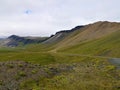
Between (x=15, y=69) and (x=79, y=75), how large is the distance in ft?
31.5

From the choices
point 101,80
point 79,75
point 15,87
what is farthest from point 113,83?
point 15,87

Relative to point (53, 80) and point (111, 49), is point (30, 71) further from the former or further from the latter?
point (111, 49)

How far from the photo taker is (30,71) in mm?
37938

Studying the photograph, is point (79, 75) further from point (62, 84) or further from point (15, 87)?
point (15, 87)

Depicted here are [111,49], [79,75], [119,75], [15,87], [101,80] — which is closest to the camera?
[15,87]

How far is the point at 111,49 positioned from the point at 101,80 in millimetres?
110740

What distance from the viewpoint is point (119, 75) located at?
42031mm

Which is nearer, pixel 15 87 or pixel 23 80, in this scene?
pixel 15 87

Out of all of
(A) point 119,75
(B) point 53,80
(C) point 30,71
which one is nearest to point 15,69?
(C) point 30,71

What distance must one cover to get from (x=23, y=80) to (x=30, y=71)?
13.4ft

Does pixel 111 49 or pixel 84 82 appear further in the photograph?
pixel 111 49

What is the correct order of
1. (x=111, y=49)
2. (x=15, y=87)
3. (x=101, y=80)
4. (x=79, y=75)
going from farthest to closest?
(x=111, y=49), (x=79, y=75), (x=101, y=80), (x=15, y=87)

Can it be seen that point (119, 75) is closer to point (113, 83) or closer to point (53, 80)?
point (113, 83)

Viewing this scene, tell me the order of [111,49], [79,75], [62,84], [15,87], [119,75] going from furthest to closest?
[111,49]
[119,75]
[79,75]
[62,84]
[15,87]
